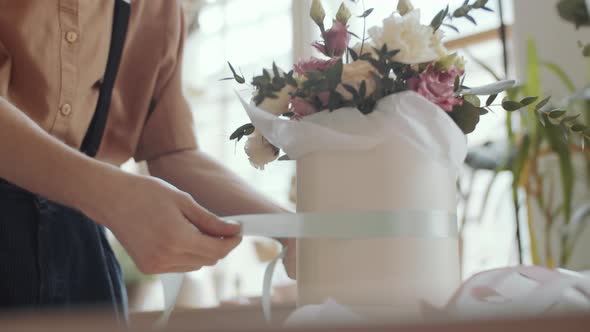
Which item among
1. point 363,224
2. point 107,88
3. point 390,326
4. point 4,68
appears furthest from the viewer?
point 107,88

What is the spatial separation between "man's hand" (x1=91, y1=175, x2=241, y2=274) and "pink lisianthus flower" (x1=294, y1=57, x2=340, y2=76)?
0.18 metres

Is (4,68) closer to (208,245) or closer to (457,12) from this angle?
(208,245)

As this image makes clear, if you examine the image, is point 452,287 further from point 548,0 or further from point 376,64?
point 548,0

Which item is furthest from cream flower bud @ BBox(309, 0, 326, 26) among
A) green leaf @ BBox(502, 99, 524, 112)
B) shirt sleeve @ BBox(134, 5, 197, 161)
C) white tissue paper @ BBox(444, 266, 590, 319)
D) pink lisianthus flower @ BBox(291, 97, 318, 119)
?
shirt sleeve @ BBox(134, 5, 197, 161)

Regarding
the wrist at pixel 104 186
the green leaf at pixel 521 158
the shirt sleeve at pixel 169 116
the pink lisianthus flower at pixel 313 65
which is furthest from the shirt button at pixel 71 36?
the green leaf at pixel 521 158

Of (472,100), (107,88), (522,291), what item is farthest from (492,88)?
(107,88)

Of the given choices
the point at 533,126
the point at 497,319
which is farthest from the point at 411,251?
the point at 533,126

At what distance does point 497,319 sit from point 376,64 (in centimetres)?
43

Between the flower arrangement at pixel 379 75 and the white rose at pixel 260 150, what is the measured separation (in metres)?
0.04

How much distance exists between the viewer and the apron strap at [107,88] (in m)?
0.99

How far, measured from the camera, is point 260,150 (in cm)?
72

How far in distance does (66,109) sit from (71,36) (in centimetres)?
11

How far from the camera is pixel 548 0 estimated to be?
2721mm

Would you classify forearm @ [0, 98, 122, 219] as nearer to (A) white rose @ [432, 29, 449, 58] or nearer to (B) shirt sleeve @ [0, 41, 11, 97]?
(B) shirt sleeve @ [0, 41, 11, 97]
